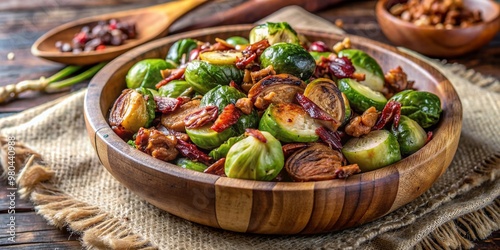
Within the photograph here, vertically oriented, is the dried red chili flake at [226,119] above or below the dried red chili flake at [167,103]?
above

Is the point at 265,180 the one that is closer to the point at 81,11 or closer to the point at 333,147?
the point at 333,147

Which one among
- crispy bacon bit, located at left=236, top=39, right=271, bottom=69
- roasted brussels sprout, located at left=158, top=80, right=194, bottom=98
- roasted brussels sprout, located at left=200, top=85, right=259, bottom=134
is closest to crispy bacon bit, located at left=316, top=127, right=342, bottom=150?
roasted brussels sprout, located at left=200, top=85, right=259, bottom=134

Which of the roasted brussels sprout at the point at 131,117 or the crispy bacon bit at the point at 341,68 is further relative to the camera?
the crispy bacon bit at the point at 341,68

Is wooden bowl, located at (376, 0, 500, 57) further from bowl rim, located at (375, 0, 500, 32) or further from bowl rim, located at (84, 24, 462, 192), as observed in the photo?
bowl rim, located at (84, 24, 462, 192)

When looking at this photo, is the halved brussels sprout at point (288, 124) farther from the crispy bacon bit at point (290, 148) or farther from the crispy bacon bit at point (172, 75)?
the crispy bacon bit at point (172, 75)

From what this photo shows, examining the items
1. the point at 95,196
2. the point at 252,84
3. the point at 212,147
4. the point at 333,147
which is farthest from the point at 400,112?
the point at 95,196

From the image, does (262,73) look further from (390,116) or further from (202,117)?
(390,116)

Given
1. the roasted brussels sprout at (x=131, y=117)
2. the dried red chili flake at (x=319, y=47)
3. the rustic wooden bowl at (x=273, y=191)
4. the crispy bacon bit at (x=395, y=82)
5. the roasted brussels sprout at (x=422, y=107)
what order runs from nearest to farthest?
the rustic wooden bowl at (x=273, y=191), the roasted brussels sprout at (x=131, y=117), the roasted brussels sprout at (x=422, y=107), the crispy bacon bit at (x=395, y=82), the dried red chili flake at (x=319, y=47)

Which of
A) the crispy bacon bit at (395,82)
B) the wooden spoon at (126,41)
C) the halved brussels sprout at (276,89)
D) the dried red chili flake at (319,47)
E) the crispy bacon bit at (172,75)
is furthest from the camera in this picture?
the wooden spoon at (126,41)

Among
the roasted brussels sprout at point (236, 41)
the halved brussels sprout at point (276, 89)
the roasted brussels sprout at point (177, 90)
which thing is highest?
the halved brussels sprout at point (276, 89)

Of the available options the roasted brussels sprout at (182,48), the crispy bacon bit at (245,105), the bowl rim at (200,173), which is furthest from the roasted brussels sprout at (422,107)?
the roasted brussels sprout at (182,48)
